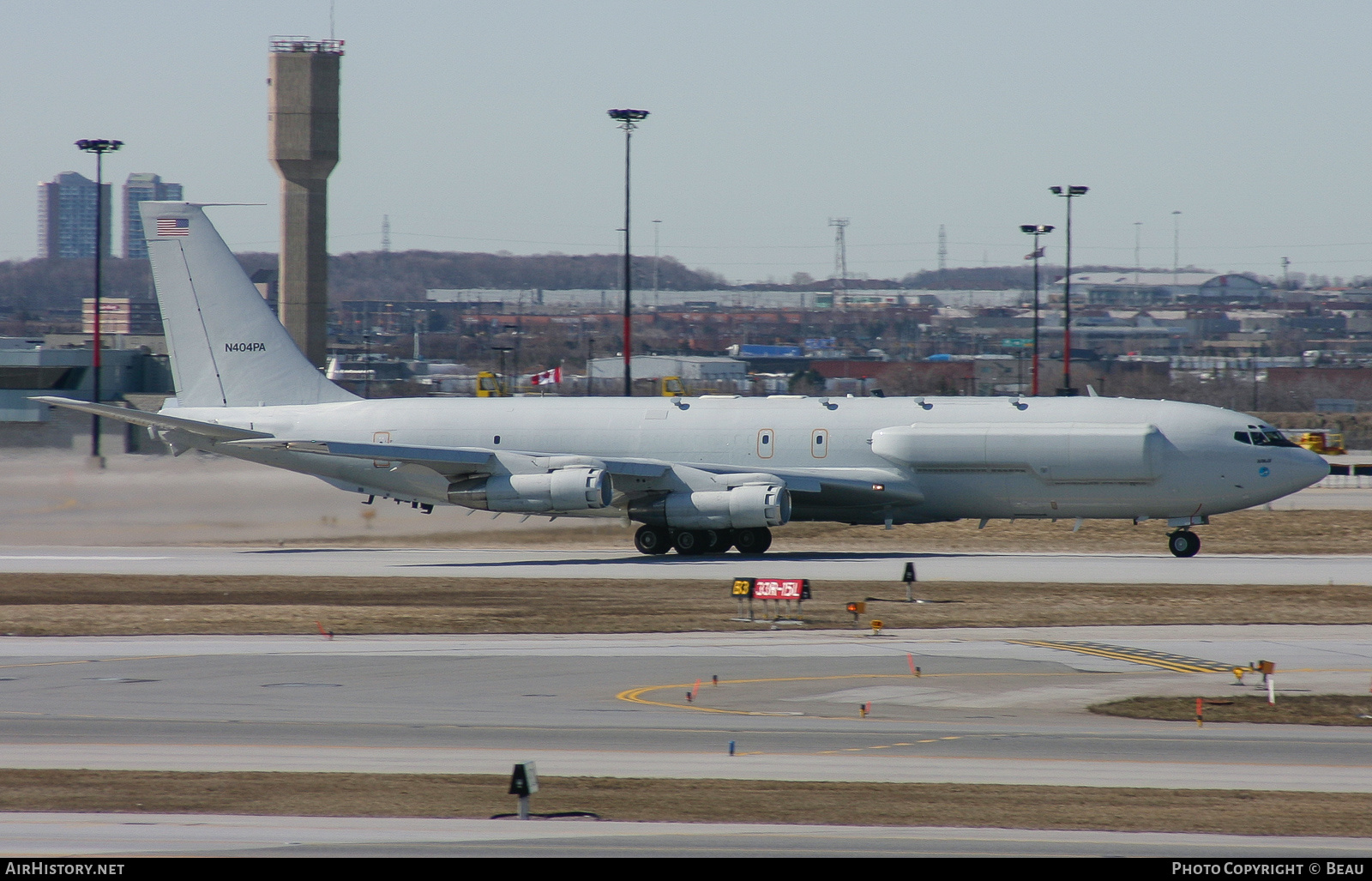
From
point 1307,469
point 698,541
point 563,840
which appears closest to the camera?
point 563,840

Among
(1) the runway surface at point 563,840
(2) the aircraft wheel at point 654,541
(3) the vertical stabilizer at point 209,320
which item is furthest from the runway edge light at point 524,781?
(3) the vertical stabilizer at point 209,320

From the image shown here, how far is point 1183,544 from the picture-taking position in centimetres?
4228

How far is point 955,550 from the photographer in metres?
47.0

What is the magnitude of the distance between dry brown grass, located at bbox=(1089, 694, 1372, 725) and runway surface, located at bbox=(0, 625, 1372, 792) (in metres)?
0.45

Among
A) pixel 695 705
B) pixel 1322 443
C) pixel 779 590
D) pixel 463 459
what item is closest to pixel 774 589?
pixel 779 590

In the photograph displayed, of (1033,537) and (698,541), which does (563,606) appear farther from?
(1033,537)

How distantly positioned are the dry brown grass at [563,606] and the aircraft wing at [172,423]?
602cm

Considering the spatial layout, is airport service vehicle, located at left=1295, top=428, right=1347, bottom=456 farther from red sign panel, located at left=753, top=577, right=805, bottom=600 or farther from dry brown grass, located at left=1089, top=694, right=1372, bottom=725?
dry brown grass, located at left=1089, top=694, right=1372, bottom=725

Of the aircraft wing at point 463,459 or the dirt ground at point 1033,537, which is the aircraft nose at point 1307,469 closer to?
the dirt ground at point 1033,537

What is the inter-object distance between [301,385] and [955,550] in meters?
22.3

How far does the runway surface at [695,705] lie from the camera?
55.9 ft

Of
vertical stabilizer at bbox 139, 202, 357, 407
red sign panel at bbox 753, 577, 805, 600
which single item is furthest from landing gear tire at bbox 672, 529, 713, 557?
red sign panel at bbox 753, 577, 805, 600

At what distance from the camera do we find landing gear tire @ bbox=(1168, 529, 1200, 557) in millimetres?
42219

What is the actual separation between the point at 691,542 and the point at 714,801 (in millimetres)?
29327
